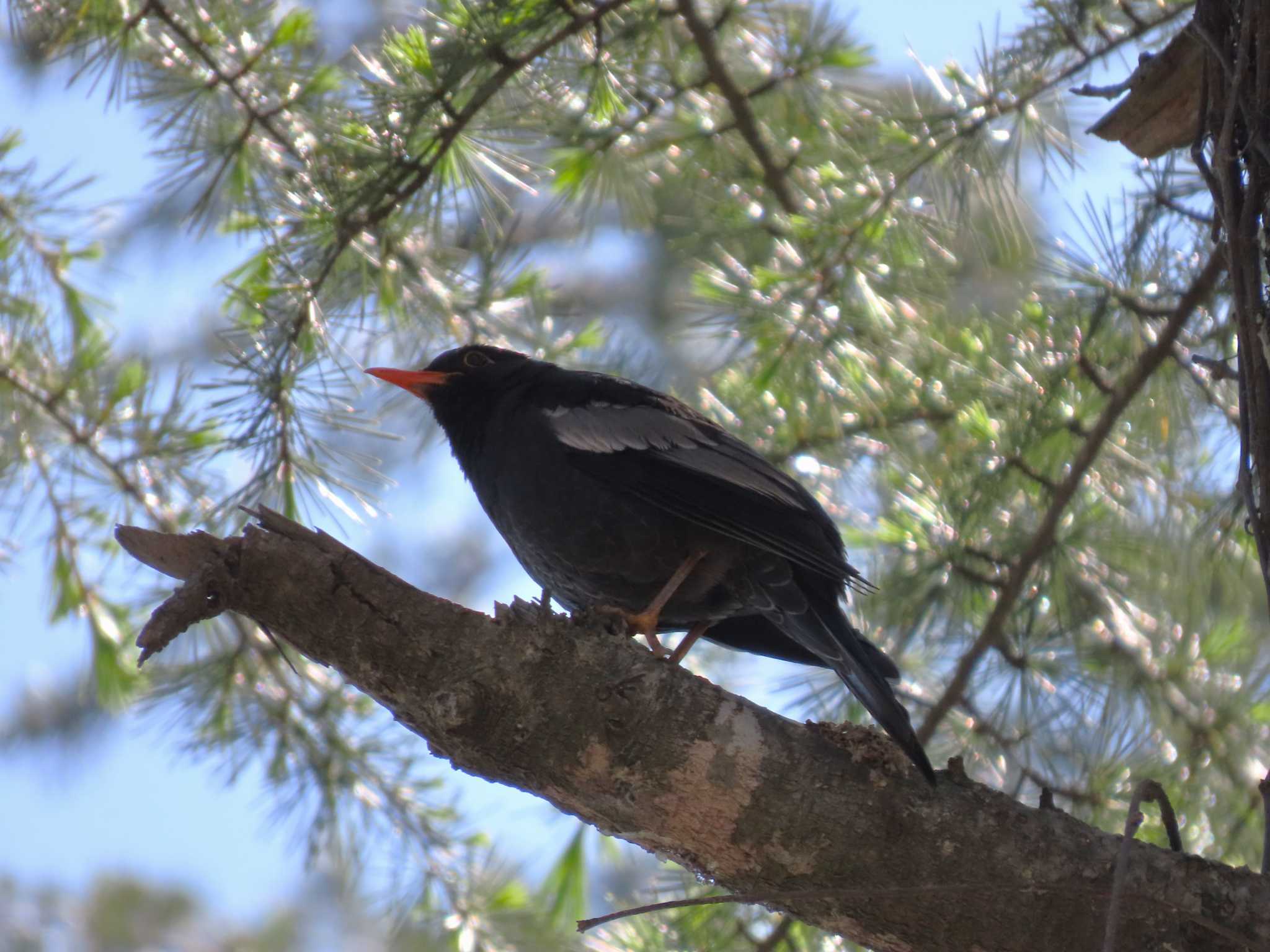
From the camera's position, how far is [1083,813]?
364 centimetres

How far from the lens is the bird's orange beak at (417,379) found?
4.07 m

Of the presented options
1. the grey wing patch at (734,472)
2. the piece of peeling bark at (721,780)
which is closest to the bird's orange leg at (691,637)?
the grey wing patch at (734,472)

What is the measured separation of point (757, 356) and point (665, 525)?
0.89 meters

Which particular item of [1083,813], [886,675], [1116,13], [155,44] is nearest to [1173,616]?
[1083,813]

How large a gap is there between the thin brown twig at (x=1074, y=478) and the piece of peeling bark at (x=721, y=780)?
0.93 meters

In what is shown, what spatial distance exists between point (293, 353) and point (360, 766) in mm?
1374

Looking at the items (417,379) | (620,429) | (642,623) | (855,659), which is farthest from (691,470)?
(417,379)

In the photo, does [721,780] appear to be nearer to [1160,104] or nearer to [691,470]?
[691,470]

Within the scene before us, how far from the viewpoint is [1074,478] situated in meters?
3.39

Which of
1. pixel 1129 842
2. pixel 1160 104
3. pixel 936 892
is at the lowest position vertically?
pixel 936 892

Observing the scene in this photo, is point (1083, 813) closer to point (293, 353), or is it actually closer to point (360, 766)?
point (360, 766)

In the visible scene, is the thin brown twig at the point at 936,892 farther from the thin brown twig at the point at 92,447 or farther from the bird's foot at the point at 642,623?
the thin brown twig at the point at 92,447

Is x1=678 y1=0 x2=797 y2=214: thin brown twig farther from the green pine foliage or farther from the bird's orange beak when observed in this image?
the bird's orange beak

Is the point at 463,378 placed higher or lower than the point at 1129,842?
higher
